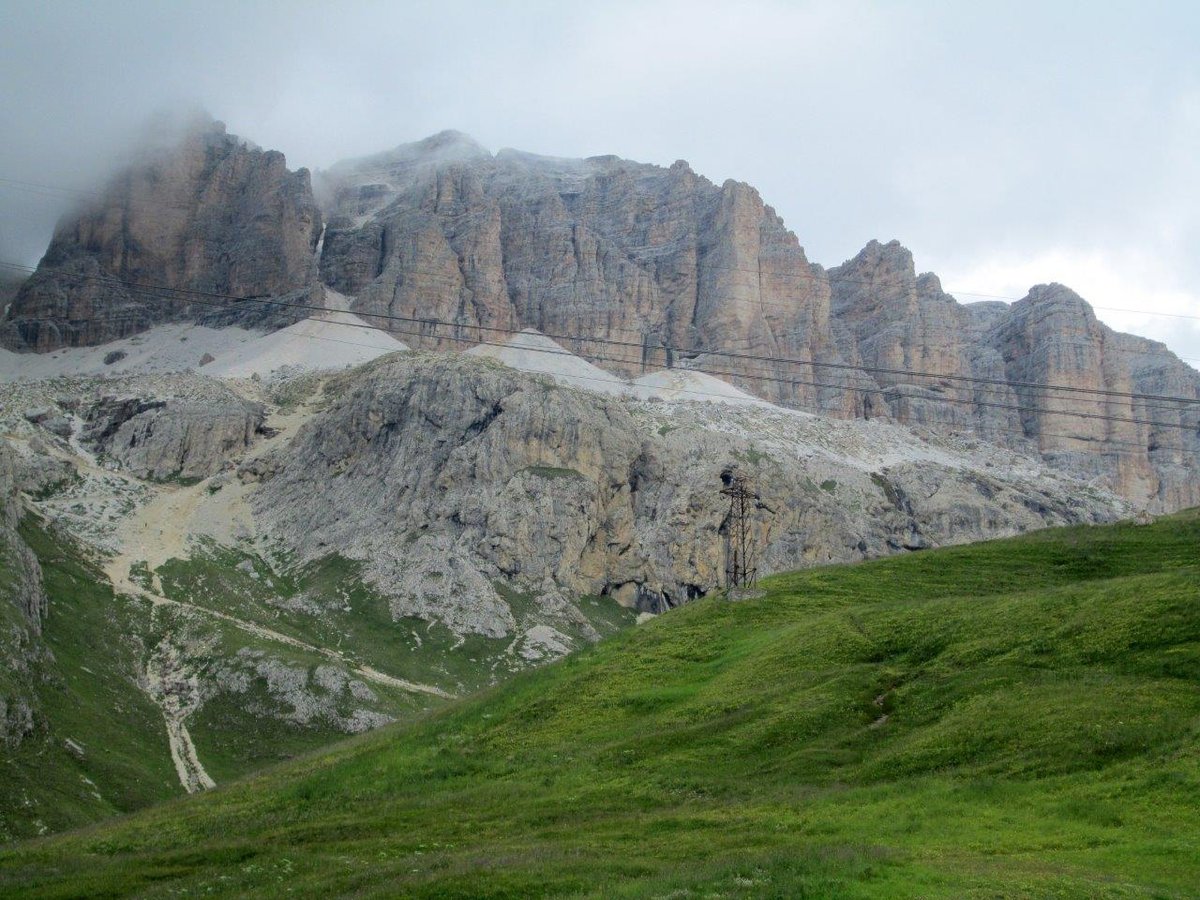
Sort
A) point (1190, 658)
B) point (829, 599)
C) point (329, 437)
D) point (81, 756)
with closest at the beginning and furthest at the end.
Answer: point (1190, 658) → point (829, 599) → point (81, 756) → point (329, 437)

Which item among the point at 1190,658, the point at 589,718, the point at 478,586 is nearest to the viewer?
the point at 1190,658

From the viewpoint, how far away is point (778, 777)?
39.2 m

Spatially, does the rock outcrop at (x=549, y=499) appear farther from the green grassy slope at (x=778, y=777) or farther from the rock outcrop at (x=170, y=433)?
the green grassy slope at (x=778, y=777)

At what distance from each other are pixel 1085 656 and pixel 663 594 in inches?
4602

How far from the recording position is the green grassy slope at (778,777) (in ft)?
89.4

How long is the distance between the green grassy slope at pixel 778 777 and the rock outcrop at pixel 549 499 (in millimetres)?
88339

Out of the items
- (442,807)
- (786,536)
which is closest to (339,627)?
(786,536)

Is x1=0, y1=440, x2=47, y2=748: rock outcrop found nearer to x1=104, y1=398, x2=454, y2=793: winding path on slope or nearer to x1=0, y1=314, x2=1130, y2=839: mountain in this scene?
x1=0, y1=314, x2=1130, y2=839: mountain

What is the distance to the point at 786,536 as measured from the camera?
16612 centimetres

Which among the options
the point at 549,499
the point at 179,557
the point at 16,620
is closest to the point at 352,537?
the point at 179,557

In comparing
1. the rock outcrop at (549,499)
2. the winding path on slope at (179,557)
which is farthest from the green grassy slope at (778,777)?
the rock outcrop at (549,499)

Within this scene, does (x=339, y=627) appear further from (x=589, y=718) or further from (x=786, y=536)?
(x=589, y=718)

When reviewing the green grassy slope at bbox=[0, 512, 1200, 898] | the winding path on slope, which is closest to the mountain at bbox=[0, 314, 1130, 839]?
the winding path on slope

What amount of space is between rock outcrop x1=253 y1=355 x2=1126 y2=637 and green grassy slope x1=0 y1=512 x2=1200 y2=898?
88.3 metres
